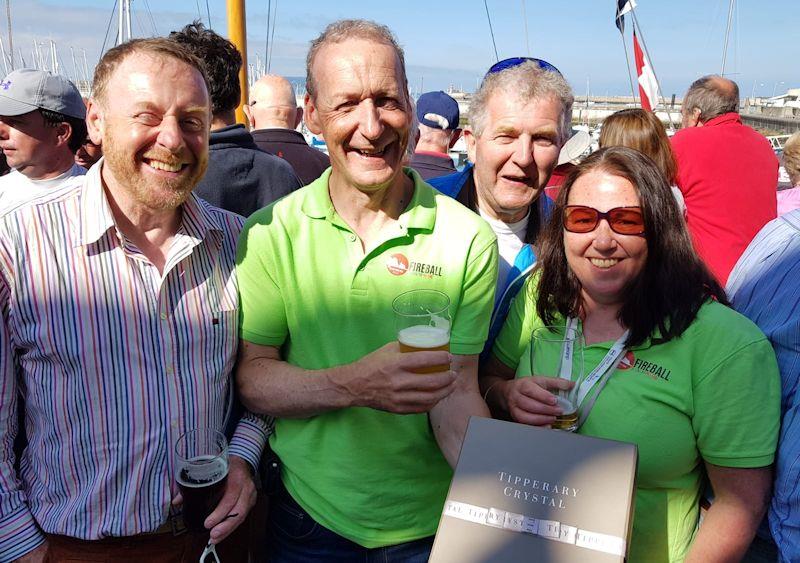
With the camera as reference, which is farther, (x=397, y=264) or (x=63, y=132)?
(x=63, y=132)

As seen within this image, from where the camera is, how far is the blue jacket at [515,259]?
8.33ft

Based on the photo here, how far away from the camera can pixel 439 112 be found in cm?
606

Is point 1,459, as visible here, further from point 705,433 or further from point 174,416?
point 705,433

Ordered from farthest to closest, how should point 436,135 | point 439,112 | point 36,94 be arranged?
point 439,112 → point 436,135 → point 36,94

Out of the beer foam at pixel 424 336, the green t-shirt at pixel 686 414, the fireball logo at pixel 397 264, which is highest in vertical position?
the fireball logo at pixel 397 264

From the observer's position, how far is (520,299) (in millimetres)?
2432

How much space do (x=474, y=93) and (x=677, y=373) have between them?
155 centimetres

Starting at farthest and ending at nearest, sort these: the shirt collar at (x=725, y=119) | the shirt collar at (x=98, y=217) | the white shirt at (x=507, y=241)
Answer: the shirt collar at (x=725, y=119)
the white shirt at (x=507, y=241)
the shirt collar at (x=98, y=217)

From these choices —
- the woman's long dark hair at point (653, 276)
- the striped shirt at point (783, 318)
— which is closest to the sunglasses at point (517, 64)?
the woman's long dark hair at point (653, 276)

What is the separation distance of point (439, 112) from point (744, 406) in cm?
477

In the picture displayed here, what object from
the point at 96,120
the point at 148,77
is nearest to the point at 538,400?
the point at 148,77

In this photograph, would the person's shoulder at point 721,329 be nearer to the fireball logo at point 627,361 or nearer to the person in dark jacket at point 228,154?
the fireball logo at point 627,361

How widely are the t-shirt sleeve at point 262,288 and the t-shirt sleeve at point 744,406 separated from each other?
1.42 metres

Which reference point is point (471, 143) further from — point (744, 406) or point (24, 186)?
point (24, 186)
